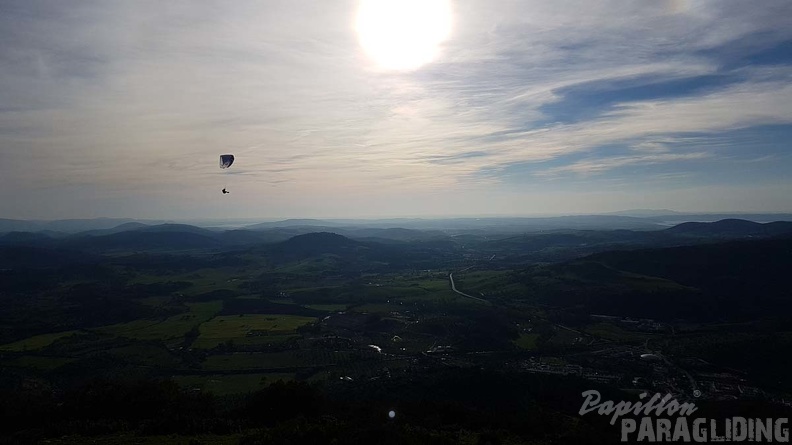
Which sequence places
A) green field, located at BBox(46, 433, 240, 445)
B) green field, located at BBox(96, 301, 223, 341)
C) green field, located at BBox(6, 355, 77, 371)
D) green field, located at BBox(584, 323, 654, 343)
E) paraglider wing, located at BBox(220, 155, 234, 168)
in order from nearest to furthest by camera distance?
green field, located at BBox(46, 433, 240, 445)
paraglider wing, located at BBox(220, 155, 234, 168)
green field, located at BBox(6, 355, 77, 371)
green field, located at BBox(584, 323, 654, 343)
green field, located at BBox(96, 301, 223, 341)

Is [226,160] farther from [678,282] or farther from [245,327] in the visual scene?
[678,282]

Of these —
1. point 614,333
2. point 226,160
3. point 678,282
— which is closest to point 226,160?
point 226,160

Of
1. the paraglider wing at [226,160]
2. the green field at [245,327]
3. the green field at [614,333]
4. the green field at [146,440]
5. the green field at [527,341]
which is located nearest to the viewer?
the green field at [146,440]

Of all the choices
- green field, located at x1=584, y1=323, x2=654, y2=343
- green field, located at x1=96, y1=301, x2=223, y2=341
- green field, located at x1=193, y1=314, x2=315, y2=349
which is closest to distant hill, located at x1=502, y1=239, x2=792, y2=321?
green field, located at x1=584, y1=323, x2=654, y2=343

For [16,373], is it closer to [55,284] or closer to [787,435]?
[787,435]

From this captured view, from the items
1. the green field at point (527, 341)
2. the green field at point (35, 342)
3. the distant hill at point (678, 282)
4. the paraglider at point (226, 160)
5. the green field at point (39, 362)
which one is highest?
the paraglider at point (226, 160)

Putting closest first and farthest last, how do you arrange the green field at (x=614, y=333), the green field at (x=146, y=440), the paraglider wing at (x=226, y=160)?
the green field at (x=146, y=440) < the paraglider wing at (x=226, y=160) < the green field at (x=614, y=333)

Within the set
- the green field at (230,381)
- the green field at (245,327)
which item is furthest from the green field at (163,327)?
the green field at (230,381)

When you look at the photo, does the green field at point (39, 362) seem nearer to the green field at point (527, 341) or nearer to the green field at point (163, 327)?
the green field at point (163, 327)

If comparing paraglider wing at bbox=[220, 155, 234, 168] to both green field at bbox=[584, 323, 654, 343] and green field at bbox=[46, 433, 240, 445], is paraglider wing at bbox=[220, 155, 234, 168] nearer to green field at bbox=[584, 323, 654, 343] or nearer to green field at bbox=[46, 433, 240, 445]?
green field at bbox=[46, 433, 240, 445]

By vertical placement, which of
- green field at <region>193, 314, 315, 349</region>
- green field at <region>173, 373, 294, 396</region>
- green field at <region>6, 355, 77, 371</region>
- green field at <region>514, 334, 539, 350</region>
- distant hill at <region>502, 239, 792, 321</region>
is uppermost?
distant hill at <region>502, 239, 792, 321</region>

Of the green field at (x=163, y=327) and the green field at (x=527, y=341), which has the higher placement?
the green field at (x=527, y=341)
